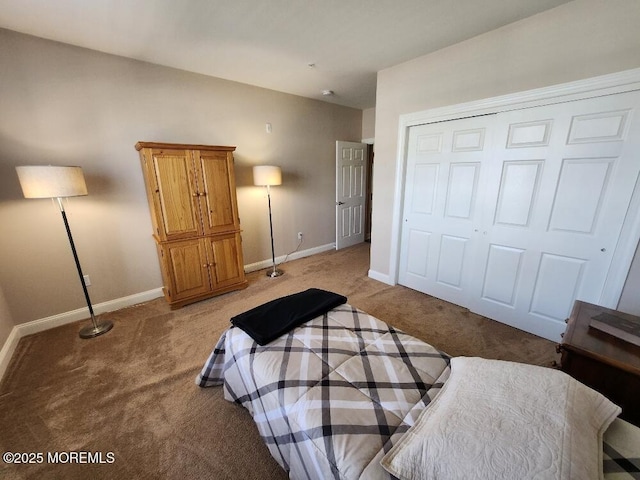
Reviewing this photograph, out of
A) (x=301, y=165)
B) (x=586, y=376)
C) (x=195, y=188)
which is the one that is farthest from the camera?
(x=301, y=165)

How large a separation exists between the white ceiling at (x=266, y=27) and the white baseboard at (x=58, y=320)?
2478 mm

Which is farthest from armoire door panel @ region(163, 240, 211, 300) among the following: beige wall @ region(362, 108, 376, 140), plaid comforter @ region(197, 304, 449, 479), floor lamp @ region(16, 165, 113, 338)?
beige wall @ region(362, 108, 376, 140)

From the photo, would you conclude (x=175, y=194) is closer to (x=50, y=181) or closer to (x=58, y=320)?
(x=50, y=181)

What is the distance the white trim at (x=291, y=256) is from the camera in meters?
3.84

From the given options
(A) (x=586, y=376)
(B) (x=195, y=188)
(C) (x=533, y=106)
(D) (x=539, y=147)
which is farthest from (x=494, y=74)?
(B) (x=195, y=188)

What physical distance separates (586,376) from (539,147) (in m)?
1.69

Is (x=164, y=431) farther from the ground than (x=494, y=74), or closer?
closer

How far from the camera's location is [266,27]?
207cm

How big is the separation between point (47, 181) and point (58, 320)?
1443 mm

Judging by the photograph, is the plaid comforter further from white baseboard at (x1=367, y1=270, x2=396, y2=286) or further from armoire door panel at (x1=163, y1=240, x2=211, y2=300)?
white baseboard at (x1=367, y1=270, x2=396, y2=286)

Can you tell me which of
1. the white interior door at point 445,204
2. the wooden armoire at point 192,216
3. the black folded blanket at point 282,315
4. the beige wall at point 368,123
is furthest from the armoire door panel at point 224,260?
the beige wall at point 368,123

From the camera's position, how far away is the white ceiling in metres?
1.80

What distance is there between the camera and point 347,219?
4812 mm

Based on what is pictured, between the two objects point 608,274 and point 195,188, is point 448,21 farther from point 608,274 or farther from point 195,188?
point 195,188
